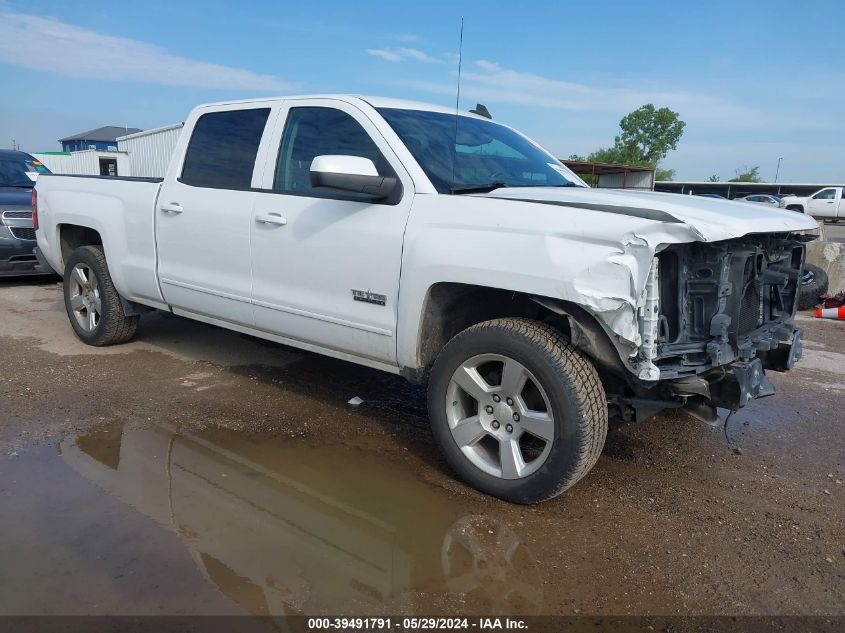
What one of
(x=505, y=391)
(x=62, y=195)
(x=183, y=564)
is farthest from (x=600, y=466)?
(x=62, y=195)

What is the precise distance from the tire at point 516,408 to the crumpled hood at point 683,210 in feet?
2.13

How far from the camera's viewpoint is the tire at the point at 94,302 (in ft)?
18.4

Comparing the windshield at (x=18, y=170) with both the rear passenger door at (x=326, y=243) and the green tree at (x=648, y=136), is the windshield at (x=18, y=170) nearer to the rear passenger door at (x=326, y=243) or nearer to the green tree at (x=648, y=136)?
the rear passenger door at (x=326, y=243)

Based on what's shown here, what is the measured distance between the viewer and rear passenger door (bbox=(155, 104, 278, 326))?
4414 millimetres

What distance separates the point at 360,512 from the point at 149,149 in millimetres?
30754

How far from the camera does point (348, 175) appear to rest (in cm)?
344

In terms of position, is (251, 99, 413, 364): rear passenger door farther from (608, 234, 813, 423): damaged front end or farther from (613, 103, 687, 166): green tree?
(613, 103, 687, 166): green tree

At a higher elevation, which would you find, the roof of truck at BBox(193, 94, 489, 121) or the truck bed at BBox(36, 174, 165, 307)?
the roof of truck at BBox(193, 94, 489, 121)

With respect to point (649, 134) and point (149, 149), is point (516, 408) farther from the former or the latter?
point (649, 134)

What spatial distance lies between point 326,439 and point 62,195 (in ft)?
11.6

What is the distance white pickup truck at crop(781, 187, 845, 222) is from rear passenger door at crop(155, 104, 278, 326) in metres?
31.0

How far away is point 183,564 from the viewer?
275cm

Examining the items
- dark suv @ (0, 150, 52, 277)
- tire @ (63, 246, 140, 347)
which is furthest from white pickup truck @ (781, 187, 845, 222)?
tire @ (63, 246, 140, 347)

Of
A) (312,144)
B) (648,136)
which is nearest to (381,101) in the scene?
(312,144)
